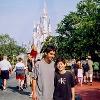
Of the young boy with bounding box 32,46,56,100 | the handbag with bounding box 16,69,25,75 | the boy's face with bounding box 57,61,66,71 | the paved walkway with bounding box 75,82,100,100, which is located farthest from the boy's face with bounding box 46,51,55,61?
the handbag with bounding box 16,69,25,75

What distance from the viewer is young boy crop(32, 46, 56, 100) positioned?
276 inches

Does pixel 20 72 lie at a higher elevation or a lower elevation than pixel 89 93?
higher

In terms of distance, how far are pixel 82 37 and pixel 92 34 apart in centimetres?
396

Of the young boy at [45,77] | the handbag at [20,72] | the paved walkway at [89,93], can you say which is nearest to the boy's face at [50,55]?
the young boy at [45,77]

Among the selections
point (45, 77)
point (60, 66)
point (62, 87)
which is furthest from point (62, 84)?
point (45, 77)

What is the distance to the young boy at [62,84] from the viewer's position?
7.57m

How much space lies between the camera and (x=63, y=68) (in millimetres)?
7652

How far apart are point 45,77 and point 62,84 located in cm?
63

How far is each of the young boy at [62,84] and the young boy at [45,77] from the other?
0.46 meters

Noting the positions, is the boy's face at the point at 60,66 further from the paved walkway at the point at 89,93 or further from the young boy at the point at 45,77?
the paved walkway at the point at 89,93

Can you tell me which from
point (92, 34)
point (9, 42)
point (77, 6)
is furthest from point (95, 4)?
point (9, 42)

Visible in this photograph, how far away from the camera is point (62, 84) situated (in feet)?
24.9

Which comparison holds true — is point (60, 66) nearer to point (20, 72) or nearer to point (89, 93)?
point (20, 72)

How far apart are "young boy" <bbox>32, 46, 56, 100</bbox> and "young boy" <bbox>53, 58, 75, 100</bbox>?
17.9 inches
